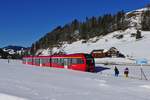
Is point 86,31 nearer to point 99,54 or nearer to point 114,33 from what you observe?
point 114,33

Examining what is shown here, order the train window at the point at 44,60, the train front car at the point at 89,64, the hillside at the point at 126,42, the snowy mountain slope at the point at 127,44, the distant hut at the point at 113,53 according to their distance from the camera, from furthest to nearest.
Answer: the hillside at the point at 126,42 → the snowy mountain slope at the point at 127,44 → the distant hut at the point at 113,53 → the train window at the point at 44,60 → the train front car at the point at 89,64

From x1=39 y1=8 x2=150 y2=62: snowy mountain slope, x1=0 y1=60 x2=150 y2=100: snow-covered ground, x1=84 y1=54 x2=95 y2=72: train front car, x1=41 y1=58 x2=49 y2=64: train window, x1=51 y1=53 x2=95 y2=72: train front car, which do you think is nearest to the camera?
x1=0 y1=60 x2=150 y2=100: snow-covered ground

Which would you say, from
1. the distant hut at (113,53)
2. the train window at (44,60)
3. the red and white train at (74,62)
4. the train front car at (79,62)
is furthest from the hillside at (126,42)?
the train front car at (79,62)

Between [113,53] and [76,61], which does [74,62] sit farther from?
[113,53]

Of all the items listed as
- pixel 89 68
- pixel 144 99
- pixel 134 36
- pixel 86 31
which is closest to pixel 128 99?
pixel 144 99

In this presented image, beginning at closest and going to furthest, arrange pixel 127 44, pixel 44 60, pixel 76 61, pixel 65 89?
pixel 65 89, pixel 76 61, pixel 44 60, pixel 127 44

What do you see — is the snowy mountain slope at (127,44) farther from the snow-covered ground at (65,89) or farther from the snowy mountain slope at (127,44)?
the snow-covered ground at (65,89)

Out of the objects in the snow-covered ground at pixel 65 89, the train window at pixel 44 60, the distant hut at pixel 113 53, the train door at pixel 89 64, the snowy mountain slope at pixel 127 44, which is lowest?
the snow-covered ground at pixel 65 89

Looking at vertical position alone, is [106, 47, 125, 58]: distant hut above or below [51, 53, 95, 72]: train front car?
above

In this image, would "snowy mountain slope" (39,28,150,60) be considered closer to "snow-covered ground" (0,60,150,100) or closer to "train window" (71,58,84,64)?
"train window" (71,58,84,64)

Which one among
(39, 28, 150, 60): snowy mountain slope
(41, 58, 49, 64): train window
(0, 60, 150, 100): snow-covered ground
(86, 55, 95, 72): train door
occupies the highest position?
(39, 28, 150, 60): snowy mountain slope

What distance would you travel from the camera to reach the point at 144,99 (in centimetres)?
1552

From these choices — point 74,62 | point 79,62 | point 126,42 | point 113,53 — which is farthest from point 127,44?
point 79,62

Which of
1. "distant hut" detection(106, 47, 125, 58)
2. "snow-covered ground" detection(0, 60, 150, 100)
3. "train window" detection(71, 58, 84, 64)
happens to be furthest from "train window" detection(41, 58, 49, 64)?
"distant hut" detection(106, 47, 125, 58)
